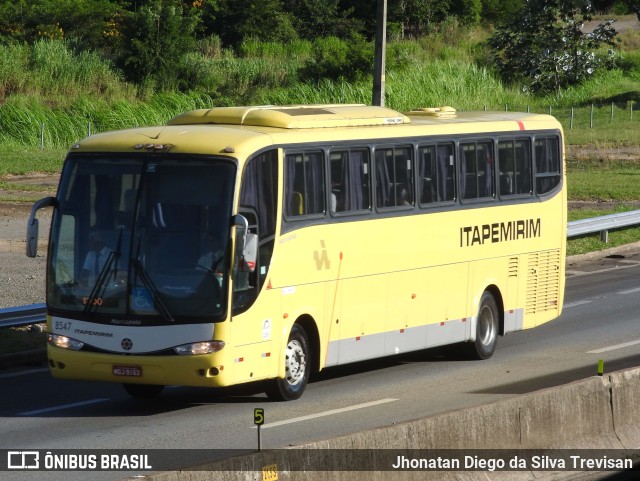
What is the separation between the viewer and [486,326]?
17.7m

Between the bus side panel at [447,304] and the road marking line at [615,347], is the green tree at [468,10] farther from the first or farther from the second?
the bus side panel at [447,304]

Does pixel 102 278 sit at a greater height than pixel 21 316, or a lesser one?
greater

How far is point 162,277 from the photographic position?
43.4 ft

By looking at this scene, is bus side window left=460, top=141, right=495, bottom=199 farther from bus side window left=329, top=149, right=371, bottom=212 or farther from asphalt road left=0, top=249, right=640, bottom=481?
asphalt road left=0, top=249, right=640, bottom=481

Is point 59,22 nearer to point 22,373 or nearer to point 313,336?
point 22,373

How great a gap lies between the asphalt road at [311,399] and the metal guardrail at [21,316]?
33.5 inches

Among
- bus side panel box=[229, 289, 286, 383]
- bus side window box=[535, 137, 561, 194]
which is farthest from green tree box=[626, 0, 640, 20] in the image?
bus side panel box=[229, 289, 286, 383]

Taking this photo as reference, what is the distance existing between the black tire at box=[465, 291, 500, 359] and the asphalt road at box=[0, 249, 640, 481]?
167 millimetres

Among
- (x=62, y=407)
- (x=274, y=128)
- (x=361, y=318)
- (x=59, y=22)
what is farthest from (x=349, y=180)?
(x=59, y=22)

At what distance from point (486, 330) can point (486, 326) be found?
0.06 meters

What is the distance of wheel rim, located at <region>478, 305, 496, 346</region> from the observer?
1755 centimetres

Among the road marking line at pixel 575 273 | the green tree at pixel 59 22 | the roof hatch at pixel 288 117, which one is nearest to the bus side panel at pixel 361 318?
the roof hatch at pixel 288 117

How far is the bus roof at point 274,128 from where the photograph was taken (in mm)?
13742

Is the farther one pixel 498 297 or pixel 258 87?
pixel 258 87
